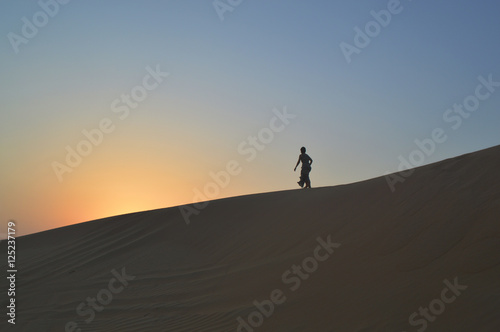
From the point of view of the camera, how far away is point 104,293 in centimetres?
891

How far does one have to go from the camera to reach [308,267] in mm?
7695

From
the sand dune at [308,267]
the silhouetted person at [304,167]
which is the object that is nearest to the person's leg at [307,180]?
the silhouetted person at [304,167]

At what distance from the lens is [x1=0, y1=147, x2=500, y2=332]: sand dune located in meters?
5.41

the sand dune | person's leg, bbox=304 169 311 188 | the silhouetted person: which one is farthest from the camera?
person's leg, bbox=304 169 311 188

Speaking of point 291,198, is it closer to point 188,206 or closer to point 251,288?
point 188,206

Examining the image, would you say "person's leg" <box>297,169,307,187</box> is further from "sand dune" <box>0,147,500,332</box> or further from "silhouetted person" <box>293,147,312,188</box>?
"sand dune" <box>0,147,500,332</box>

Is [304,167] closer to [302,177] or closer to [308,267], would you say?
[302,177]

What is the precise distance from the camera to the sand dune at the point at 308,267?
5.41m

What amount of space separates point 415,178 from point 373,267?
3997 mm

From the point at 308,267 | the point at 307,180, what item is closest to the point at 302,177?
the point at 307,180

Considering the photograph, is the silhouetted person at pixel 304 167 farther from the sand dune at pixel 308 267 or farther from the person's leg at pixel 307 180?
the sand dune at pixel 308 267

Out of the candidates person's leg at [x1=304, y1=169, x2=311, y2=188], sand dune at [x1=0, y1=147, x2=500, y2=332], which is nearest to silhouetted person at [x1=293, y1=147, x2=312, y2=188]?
person's leg at [x1=304, y1=169, x2=311, y2=188]

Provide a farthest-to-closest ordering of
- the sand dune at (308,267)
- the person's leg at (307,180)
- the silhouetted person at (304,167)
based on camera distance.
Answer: the person's leg at (307,180) < the silhouetted person at (304,167) < the sand dune at (308,267)

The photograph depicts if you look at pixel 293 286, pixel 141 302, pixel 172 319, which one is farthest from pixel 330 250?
pixel 141 302
